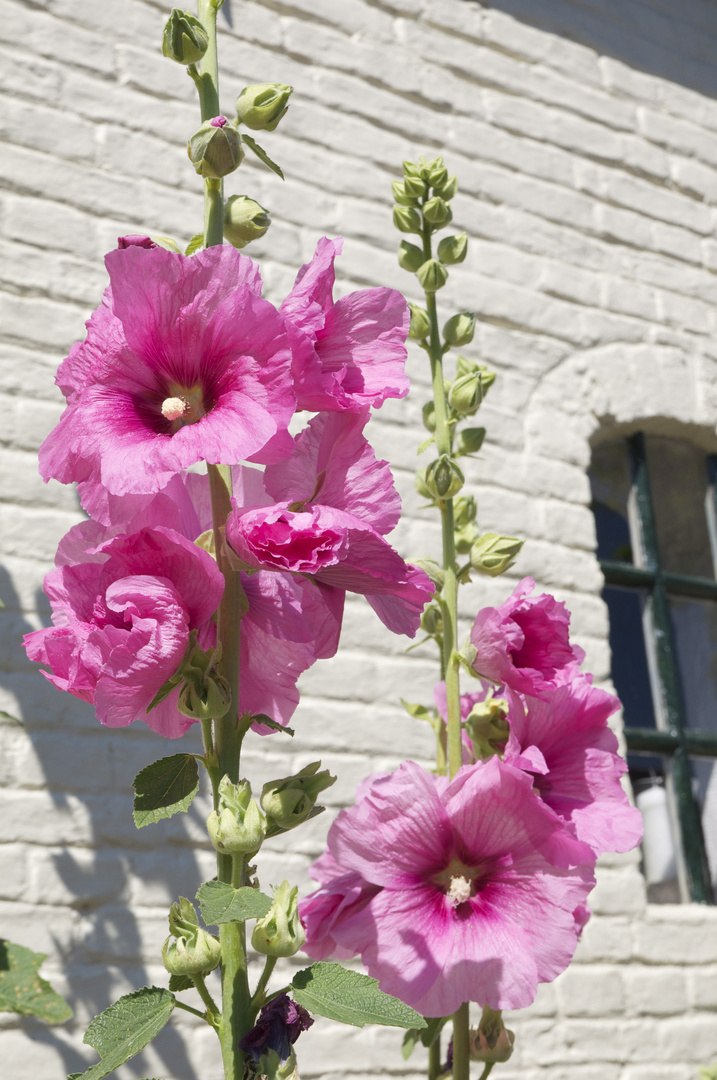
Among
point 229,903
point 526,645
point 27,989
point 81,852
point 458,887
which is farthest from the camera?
point 81,852

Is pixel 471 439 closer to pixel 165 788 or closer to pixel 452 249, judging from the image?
pixel 452 249

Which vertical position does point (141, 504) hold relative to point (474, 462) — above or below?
below

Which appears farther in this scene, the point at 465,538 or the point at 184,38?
the point at 465,538

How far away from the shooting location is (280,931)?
21.9 inches

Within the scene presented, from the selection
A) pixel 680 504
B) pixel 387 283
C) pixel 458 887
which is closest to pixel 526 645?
pixel 458 887

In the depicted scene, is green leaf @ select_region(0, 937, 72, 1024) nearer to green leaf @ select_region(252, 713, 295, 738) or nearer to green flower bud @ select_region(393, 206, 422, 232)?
green leaf @ select_region(252, 713, 295, 738)

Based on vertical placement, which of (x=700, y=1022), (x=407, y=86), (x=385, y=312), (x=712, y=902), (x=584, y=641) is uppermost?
(x=407, y=86)

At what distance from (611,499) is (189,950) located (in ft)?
6.38

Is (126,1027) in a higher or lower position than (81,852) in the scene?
lower

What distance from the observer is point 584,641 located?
6.50 feet

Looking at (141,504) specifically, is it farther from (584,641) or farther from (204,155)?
(584,641)

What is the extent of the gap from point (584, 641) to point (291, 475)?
1.44m

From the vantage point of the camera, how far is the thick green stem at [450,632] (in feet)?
2.72

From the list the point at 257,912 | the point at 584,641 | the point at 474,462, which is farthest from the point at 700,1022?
the point at 257,912
